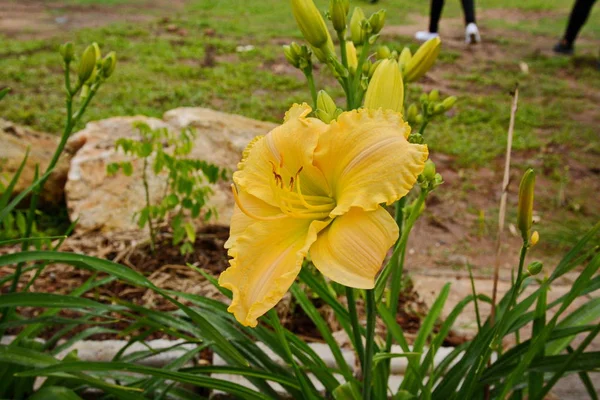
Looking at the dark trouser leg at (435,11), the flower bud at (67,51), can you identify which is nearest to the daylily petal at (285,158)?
the flower bud at (67,51)

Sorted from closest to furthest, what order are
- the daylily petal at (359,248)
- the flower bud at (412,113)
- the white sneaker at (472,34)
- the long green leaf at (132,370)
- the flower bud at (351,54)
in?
the daylily petal at (359,248) < the long green leaf at (132,370) < the flower bud at (351,54) < the flower bud at (412,113) < the white sneaker at (472,34)

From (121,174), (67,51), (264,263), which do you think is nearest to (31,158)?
(121,174)

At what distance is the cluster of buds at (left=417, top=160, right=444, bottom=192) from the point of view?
118cm

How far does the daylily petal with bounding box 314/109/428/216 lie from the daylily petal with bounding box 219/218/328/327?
0.29ft

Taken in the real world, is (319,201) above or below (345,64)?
below

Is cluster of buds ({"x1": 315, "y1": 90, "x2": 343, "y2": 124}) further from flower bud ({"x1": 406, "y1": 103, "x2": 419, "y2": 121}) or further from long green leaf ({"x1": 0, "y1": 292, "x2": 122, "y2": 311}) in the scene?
long green leaf ({"x1": 0, "y1": 292, "x2": 122, "y2": 311})

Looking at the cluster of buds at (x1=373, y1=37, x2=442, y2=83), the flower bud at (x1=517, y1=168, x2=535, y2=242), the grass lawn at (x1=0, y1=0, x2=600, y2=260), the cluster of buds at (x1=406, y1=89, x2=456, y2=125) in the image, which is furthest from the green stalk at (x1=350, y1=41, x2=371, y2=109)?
the grass lawn at (x1=0, y1=0, x2=600, y2=260)

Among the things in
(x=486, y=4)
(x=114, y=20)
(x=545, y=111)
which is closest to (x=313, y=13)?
(x=545, y=111)

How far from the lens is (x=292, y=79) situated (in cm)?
547

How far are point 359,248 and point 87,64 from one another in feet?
3.36

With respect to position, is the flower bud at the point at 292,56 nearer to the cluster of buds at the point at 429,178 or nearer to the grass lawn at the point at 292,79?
the cluster of buds at the point at 429,178

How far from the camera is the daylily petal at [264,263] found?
3.13ft

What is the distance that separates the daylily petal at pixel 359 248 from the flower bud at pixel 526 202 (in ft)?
0.86

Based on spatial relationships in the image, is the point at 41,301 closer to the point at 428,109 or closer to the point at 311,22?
the point at 311,22
